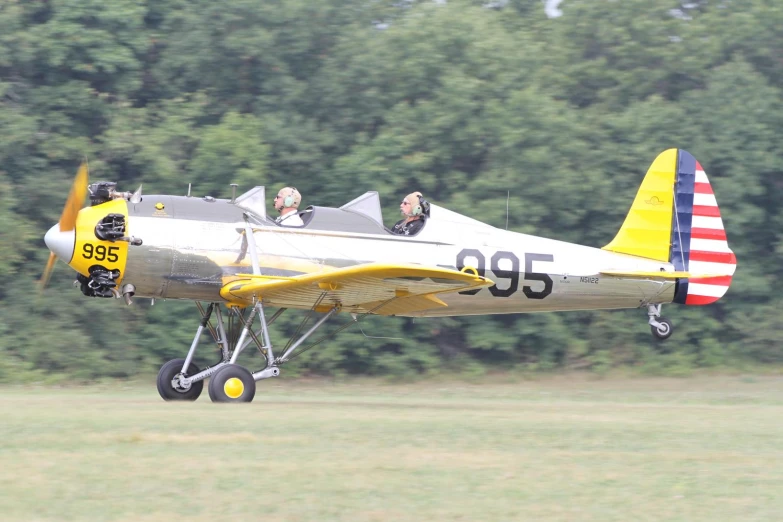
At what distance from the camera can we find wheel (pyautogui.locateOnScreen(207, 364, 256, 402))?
10.4 metres

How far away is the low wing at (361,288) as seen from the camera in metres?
10.1

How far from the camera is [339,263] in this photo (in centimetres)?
1155

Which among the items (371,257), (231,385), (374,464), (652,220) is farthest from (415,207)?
(374,464)

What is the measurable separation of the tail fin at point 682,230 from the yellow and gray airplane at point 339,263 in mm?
18

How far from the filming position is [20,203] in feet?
60.0

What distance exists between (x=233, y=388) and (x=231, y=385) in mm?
39

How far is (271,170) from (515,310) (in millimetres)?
8113

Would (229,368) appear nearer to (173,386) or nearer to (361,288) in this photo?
(173,386)

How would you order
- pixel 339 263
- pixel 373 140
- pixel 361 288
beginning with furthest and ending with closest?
pixel 373 140 → pixel 339 263 → pixel 361 288

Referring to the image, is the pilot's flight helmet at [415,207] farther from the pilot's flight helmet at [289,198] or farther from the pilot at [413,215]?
the pilot's flight helmet at [289,198]

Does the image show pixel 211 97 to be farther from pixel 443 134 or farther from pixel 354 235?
pixel 354 235

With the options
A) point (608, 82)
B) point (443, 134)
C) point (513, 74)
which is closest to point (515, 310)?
point (443, 134)

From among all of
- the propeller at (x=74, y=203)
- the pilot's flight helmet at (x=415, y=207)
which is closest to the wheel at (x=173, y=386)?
the propeller at (x=74, y=203)

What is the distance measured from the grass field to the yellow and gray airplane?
1.28 meters
